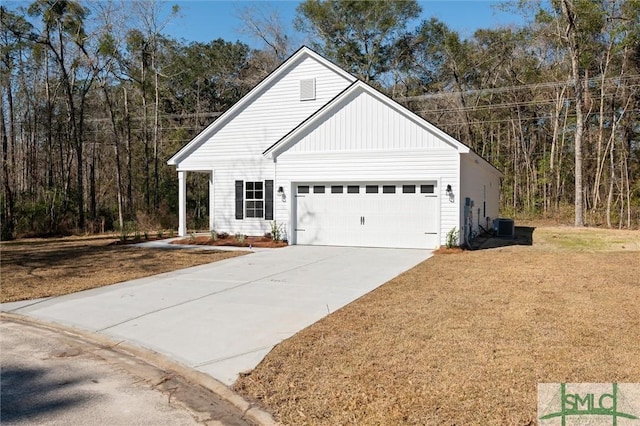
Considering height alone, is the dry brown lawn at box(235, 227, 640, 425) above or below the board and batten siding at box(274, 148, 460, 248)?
below

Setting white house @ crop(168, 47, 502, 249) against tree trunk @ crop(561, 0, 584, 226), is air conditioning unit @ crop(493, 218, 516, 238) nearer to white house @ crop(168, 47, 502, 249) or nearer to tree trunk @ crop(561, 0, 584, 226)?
white house @ crop(168, 47, 502, 249)

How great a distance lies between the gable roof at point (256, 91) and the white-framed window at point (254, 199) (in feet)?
8.82

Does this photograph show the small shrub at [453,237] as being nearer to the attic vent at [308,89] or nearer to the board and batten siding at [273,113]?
the board and batten siding at [273,113]

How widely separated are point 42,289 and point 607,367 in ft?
29.0

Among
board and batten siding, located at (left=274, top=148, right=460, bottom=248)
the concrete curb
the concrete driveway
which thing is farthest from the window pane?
the concrete curb

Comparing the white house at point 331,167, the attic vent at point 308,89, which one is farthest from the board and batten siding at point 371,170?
the attic vent at point 308,89

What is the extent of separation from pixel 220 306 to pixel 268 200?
10323 mm

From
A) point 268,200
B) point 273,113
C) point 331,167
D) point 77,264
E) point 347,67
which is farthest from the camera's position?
point 347,67

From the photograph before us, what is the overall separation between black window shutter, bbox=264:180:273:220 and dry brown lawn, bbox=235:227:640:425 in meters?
9.21

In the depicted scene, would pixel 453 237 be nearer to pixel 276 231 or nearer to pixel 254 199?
pixel 276 231

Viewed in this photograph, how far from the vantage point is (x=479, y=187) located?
19.2 meters

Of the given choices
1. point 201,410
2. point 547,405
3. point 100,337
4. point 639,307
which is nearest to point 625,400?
point 547,405

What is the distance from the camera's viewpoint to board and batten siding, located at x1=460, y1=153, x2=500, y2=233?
15501 millimetres

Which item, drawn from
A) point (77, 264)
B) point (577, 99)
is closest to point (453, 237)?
point (77, 264)
